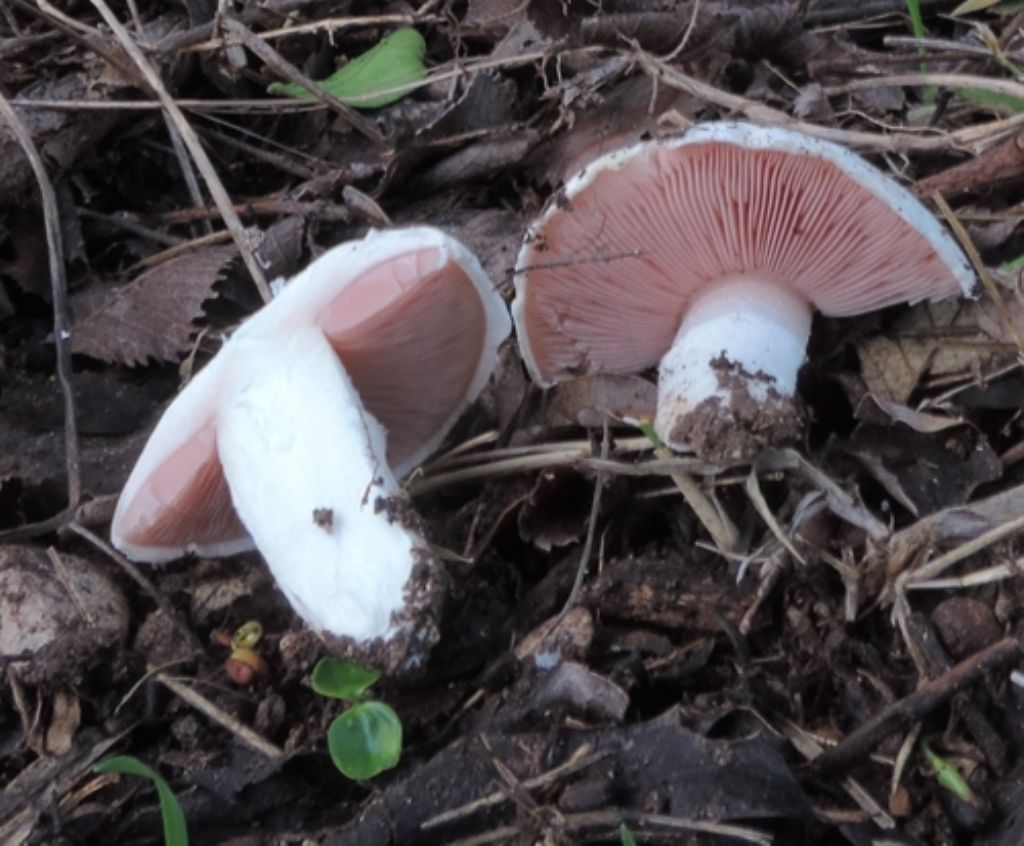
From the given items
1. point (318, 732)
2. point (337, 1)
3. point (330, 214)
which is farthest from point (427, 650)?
point (337, 1)

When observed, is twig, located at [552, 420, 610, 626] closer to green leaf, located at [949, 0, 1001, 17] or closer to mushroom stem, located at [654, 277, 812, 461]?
mushroom stem, located at [654, 277, 812, 461]

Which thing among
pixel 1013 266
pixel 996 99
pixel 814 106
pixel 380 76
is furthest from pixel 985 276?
pixel 380 76

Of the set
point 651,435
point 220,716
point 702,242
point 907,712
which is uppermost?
point 702,242

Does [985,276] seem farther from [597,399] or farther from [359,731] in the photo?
[359,731]

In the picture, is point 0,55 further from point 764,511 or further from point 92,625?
point 764,511

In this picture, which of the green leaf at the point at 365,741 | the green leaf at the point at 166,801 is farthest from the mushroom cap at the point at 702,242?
the green leaf at the point at 166,801

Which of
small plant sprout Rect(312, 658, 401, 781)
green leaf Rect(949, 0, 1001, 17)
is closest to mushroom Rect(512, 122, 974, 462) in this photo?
small plant sprout Rect(312, 658, 401, 781)
